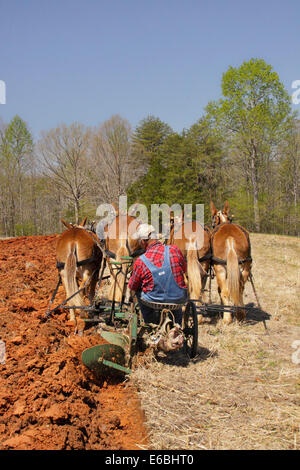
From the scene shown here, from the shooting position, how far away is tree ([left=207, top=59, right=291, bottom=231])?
28.2m

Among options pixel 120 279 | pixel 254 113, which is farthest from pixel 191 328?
pixel 254 113

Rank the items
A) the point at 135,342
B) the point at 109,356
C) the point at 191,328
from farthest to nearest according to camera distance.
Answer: the point at 191,328 < the point at 135,342 < the point at 109,356

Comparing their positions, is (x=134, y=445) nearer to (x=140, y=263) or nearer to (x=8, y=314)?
(x=140, y=263)

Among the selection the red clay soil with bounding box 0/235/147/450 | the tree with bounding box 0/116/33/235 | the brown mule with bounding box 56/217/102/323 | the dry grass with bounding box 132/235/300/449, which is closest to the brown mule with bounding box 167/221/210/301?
the dry grass with bounding box 132/235/300/449

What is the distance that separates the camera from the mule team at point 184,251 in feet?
22.1

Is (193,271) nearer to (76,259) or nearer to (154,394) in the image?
(76,259)

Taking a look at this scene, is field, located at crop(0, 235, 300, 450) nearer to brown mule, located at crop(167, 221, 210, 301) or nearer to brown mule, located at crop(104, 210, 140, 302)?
brown mule, located at crop(167, 221, 210, 301)

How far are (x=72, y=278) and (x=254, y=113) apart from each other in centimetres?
2568

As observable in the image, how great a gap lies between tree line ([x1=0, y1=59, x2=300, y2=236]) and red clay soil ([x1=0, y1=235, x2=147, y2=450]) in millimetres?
23308

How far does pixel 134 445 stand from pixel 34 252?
13209 millimetres

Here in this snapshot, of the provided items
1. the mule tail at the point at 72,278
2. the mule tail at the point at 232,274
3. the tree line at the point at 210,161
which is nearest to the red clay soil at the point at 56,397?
the mule tail at the point at 72,278

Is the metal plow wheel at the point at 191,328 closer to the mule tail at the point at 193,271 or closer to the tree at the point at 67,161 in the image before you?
the mule tail at the point at 193,271

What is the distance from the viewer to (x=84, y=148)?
33.2 m

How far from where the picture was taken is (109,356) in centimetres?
451
